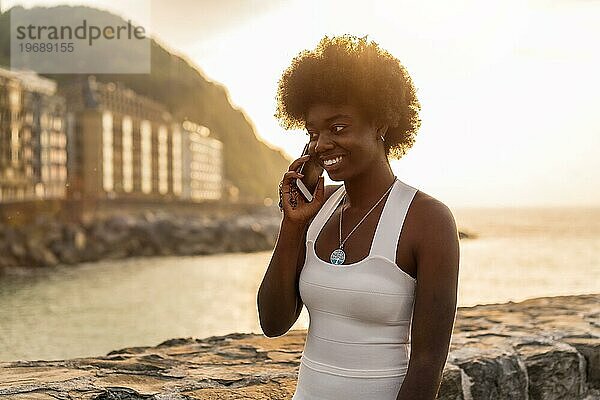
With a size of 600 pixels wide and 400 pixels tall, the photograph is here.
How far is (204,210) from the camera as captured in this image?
72125 millimetres

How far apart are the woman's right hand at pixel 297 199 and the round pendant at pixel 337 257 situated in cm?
11

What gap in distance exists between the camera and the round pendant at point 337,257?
68.1 inches

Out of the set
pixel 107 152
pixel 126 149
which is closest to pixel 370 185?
pixel 107 152

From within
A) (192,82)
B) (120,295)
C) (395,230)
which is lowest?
(120,295)

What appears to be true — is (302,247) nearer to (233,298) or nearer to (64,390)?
(64,390)

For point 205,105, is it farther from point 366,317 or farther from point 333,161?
point 366,317

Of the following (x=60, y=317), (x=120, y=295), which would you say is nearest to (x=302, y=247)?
(x=60, y=317)

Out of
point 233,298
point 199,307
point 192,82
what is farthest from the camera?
point 192,82

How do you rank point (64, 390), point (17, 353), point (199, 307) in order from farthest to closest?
1. point (199, 307)
2. point (17, 353)
3. point (64, 390)

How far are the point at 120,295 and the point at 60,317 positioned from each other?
898 cm

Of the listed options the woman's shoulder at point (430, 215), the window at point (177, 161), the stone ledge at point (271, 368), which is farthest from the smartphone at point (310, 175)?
the window at point (177, 161)

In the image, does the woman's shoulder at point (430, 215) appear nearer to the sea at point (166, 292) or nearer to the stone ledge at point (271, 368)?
Result: the stone ledge at point (271, 368)

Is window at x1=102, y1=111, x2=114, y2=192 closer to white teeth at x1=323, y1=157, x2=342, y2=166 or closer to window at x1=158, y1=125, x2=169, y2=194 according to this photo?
window at x1=158, y1=125, x2=169, y2=194

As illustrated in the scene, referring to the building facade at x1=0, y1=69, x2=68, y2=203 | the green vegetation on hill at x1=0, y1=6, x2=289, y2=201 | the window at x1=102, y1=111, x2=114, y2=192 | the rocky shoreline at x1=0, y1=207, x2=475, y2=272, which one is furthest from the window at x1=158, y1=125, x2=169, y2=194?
the building facade at x1=0, y1=69, x2=68, y2=203
